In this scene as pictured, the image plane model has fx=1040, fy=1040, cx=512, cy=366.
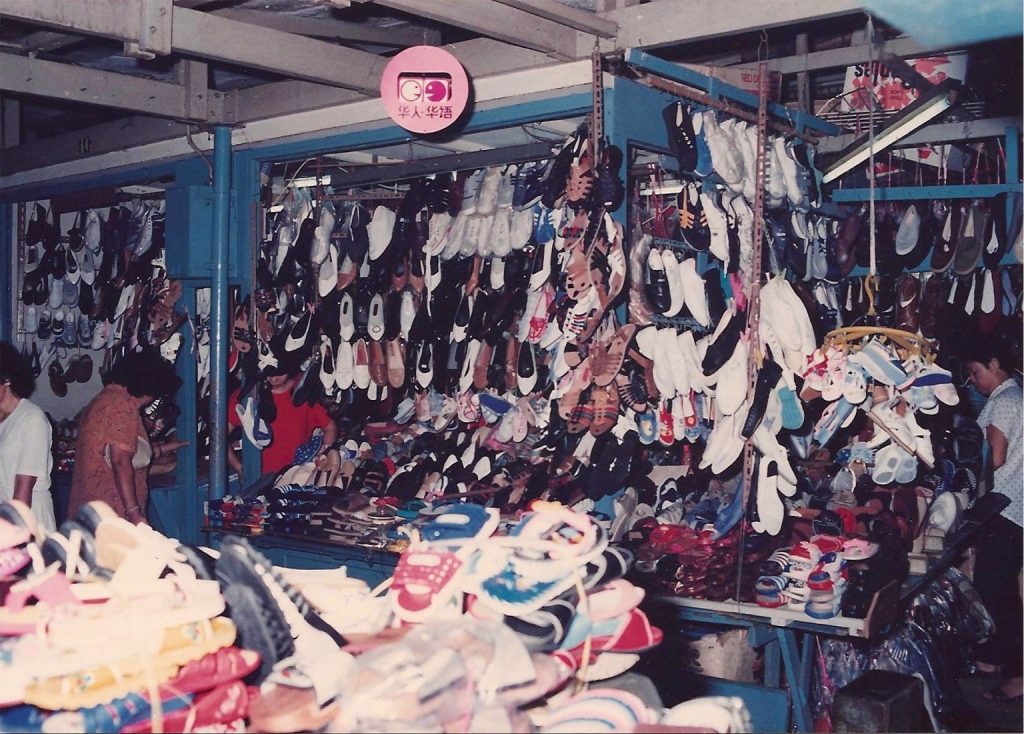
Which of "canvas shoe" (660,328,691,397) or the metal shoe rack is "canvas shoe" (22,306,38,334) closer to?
the metal shoe rack

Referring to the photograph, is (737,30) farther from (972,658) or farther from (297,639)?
(972,658)

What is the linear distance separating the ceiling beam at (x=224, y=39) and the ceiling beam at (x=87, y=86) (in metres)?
1.23

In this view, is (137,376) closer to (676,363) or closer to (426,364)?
(426,364)

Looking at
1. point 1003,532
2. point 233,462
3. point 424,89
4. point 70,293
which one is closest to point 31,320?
point 70,293

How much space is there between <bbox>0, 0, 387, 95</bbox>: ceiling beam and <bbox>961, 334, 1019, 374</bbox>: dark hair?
3.59 metres

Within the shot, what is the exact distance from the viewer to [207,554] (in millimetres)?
2033

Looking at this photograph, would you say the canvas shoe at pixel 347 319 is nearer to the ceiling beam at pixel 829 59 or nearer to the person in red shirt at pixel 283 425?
the person in red shirt at pixel 283 425

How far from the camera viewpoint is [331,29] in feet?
17.5

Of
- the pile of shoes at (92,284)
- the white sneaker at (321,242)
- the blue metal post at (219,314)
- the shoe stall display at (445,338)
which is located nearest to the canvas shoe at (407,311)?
the shoe stall display at (445,338)

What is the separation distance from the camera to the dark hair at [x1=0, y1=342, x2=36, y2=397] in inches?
164

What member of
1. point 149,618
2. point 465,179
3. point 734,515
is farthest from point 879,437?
point 149,618

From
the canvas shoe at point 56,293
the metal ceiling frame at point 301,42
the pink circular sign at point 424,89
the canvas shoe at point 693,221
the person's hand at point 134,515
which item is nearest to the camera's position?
the metal ceiling frame at point 301,42

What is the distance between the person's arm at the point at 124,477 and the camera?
194 inches

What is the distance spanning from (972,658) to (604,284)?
10.8 ft
